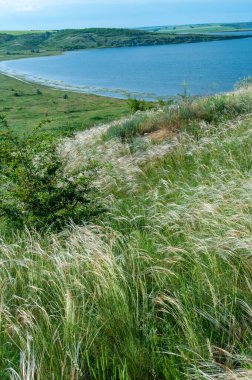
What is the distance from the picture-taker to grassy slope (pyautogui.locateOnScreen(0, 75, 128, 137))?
3611 cm

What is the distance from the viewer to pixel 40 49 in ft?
632

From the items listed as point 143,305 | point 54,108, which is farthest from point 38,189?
point 54,108

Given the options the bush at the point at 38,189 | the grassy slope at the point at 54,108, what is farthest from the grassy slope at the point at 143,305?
the grassy slope at the point at 54,108

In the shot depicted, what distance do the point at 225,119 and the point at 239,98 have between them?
1.64 m

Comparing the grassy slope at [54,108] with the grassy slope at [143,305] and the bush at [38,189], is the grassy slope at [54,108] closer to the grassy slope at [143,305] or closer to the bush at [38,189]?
the bush at [38,189]

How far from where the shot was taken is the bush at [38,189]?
243 inches

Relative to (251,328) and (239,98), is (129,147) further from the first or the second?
(251,328)

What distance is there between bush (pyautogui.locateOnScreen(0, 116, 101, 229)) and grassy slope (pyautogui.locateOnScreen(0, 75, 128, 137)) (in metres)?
25.8

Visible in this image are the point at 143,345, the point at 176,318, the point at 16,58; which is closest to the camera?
the point at 143,345

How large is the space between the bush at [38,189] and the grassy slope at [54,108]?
25.8 meters

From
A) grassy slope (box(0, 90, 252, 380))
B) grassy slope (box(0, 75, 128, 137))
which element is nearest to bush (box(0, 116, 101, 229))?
grassy slope (box(0, 90, 252, 380))

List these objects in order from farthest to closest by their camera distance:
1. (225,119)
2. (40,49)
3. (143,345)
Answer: (40,49) → (225,119) → (143,345)

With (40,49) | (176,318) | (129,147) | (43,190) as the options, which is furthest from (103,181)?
(40,49)

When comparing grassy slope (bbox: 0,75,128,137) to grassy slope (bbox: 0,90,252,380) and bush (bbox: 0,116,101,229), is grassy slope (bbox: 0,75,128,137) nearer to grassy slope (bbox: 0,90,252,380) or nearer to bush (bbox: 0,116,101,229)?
bush (bbox: 0,116,101,229)
